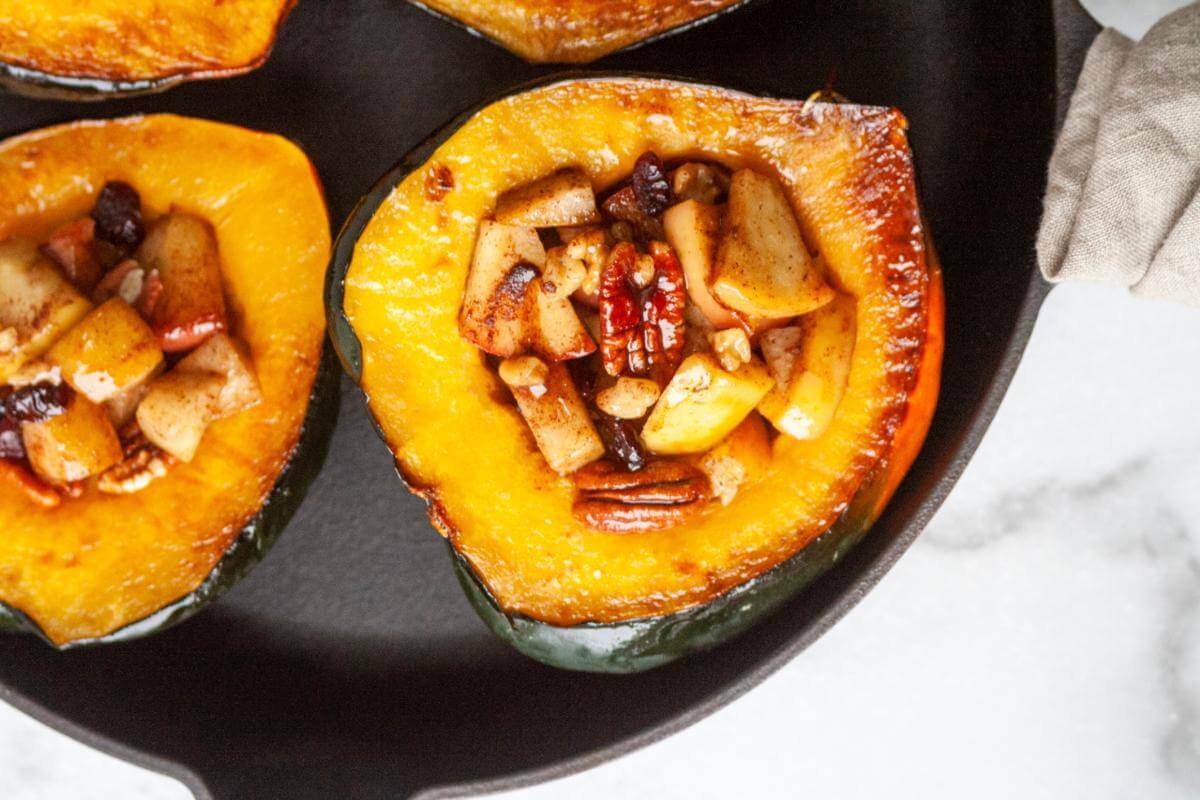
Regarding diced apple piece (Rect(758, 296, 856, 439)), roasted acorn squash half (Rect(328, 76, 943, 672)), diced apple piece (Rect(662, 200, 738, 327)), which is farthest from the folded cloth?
diced apple piece (Rect(662, 200, 738, 327))

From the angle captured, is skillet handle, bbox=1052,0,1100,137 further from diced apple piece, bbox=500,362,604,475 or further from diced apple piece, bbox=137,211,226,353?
diced apple piece, bbox=137,211,226,353

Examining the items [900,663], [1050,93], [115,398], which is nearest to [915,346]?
[1050,93]

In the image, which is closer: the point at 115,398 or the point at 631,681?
the point at 115,398

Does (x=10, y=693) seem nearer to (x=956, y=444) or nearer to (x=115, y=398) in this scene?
(x=115, y=398)

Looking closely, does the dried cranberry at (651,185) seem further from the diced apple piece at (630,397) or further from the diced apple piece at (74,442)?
the diced apple piece at (74,442)

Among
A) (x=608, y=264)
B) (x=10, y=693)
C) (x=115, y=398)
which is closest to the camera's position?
(x=608, y=264)
